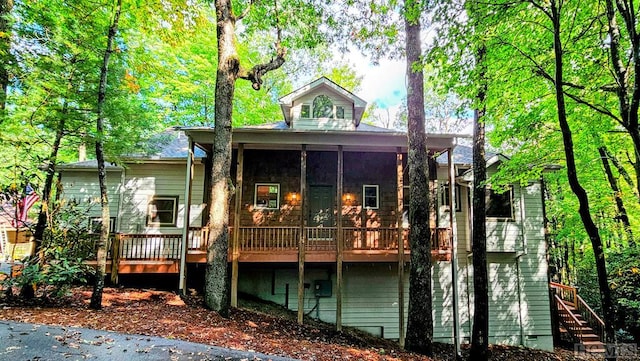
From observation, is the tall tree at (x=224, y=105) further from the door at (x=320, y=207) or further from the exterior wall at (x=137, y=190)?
the door at (x=320, y=207)

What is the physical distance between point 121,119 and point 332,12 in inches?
250

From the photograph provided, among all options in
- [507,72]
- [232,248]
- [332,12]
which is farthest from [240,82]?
[507,72]

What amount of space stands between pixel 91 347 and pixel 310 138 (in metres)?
7.19

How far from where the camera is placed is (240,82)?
64.1 feet

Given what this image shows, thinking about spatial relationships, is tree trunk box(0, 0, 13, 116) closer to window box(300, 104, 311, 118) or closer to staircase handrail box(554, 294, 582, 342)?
window box(300, 104, 311, 118)

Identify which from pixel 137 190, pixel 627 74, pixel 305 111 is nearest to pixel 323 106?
pixel 305 111

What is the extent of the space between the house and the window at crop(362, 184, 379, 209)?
0.05 meters

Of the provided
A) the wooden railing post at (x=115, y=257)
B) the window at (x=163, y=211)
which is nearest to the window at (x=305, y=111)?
the window at (x=163, y=211)

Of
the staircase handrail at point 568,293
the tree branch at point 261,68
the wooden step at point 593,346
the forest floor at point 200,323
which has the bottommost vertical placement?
the wooden step at point 593,346

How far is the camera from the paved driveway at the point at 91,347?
4.60m

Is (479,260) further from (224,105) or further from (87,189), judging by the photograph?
(87,189)

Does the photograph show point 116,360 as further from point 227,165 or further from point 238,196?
point 238,196

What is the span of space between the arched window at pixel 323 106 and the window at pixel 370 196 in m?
2.92

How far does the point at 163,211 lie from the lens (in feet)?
39.2
